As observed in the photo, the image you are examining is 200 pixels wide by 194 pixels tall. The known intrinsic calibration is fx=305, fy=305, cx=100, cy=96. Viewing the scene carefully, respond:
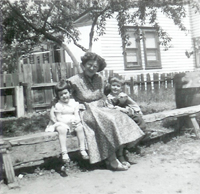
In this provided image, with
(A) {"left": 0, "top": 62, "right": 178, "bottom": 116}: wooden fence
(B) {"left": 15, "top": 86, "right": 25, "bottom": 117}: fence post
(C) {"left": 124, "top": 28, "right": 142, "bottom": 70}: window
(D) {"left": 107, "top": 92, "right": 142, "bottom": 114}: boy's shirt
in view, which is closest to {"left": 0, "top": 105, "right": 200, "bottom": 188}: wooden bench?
(D) {"left": 107, "top": 92, "right": 142, "bottom": 114}: boy's shirt

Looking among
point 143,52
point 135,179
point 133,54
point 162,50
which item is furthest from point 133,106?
point 162,50

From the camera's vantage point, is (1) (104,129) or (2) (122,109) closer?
(1) (104,129)

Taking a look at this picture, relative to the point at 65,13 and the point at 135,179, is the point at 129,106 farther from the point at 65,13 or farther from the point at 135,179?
the point at 65,13

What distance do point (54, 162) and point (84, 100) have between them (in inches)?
41.0

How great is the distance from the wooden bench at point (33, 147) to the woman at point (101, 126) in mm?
345

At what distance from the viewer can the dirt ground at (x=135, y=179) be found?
3417 millimetres

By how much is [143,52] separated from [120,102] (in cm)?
Answer: 1032

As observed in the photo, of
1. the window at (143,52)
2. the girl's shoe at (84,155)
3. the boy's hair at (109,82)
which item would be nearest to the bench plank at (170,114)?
the boy's hair at (109,82)

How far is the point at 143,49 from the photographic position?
14.6m

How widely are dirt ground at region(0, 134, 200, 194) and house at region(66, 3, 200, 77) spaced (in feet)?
28.1

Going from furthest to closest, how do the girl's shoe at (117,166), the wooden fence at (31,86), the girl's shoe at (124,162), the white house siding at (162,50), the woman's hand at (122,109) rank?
the white house siding at (162,50), the wooden fence at (31,86), the woman's hand at (122,109), the girl's shoe at (124,162), the girl's shoe at (117,166)

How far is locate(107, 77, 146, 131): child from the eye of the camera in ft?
15.0

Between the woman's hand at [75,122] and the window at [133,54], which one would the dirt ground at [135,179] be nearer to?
the woman's hand at [75,122]

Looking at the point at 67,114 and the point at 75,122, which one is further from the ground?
the point at 67,114
